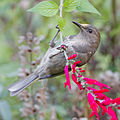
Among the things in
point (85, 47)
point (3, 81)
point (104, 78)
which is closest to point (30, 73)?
point (85, 47)

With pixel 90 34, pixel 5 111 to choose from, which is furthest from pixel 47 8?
pixel 5 111

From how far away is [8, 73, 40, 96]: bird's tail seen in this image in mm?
1450

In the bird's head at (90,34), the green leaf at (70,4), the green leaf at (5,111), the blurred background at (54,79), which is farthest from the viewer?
the green leaf at (5,111)

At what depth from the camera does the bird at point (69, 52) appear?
1494 mm

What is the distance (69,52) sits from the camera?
4.82 feet

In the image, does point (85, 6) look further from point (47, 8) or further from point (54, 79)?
point (54, 79)

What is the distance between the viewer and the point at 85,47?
5.07 ft

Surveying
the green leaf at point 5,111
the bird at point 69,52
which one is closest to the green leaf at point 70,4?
the bird at point 69,52

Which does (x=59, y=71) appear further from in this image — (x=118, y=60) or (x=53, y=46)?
(x=118, y=60)

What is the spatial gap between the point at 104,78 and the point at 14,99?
0.91 meters

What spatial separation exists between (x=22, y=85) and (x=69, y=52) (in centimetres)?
37

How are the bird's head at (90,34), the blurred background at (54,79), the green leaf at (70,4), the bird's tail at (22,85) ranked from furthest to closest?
the blurred background at (54,79) < the bird's head at (90,34) < the bird's tail at (22,85) < the green leaf at (70,4)

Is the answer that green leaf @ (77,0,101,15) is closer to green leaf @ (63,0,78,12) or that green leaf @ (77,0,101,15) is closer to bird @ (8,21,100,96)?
green leaf @ (63,0,78,12)

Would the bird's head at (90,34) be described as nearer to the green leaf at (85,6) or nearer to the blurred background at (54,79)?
the blurred background at (54,79)
